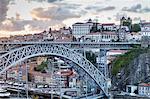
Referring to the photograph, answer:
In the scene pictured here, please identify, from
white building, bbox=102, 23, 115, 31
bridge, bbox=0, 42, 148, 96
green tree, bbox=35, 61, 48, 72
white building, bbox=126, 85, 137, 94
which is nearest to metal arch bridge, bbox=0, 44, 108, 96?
bridge, bbox=0, 42, 148, 96

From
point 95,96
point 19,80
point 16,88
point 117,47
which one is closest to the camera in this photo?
point 95,96

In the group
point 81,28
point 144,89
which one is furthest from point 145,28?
point 144,89

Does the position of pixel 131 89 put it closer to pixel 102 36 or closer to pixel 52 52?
pixel 52 52

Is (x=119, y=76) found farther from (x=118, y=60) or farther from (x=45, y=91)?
(x=45, y=91)

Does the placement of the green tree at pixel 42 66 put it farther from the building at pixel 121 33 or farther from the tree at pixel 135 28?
the tree at pixel 135 28

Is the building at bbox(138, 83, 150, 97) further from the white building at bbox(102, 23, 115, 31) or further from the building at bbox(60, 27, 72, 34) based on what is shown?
the building at bbox(60, 27, 72, 34)

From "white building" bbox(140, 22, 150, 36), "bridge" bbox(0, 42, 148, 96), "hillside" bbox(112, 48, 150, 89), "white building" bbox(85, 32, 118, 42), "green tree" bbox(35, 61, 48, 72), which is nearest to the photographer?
"bridge" bbox(0, 42, 148, 96)

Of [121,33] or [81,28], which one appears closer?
[121,33]

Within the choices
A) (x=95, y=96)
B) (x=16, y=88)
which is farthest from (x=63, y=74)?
(x=95, y=96)
